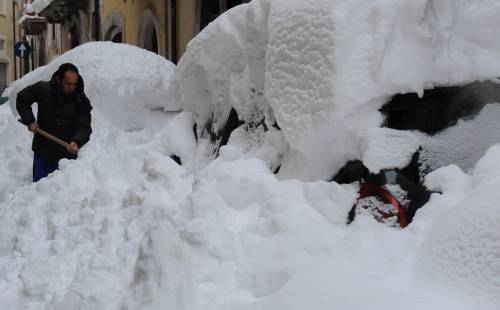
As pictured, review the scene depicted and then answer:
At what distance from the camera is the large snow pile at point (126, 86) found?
616cm

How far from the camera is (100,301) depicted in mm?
2369

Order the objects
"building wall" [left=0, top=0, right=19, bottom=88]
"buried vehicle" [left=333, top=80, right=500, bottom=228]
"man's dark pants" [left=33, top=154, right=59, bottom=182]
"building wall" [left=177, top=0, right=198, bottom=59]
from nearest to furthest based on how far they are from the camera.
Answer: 1. "buried vehicle" [left=333, top=80, right=500, bottom=228]
2. "man's dark pants" [left=33, top=154, right=59, bottom=182]
3. "building wall" [left=177, top=0, right=198, bottom=59]
4. "building wall" [left=0, top=0, right=19, bottom=88]

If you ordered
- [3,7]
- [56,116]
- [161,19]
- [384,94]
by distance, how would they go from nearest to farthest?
[384,94] → [56,116] → [161,19] → [3,7]

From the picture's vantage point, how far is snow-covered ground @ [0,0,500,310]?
191 cm

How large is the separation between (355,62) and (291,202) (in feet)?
2.24

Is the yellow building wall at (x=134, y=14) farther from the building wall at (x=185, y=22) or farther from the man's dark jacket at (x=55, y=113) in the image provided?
the man's dark jacket at (x=55, y=113)

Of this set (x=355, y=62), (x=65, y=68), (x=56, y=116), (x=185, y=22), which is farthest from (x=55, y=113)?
(x=185, y=22)

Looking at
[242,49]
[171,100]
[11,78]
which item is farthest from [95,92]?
[11,78]

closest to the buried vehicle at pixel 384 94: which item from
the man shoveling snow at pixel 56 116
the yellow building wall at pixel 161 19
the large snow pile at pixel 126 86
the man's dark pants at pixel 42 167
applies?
the man shoveling snow at pixel 56 116

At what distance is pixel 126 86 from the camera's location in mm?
6215

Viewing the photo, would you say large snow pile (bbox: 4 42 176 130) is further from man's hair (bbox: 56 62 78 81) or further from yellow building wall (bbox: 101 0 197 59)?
yellow building wall (bbox: 101 0 197 59)

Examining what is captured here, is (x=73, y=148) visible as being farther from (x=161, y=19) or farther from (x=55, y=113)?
(x=161, y=19)

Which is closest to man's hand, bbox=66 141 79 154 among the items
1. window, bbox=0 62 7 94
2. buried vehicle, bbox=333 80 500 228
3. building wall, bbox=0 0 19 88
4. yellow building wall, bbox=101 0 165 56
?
buried vehicle, bbox=333 80 500 228

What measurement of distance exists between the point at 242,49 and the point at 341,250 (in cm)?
177
